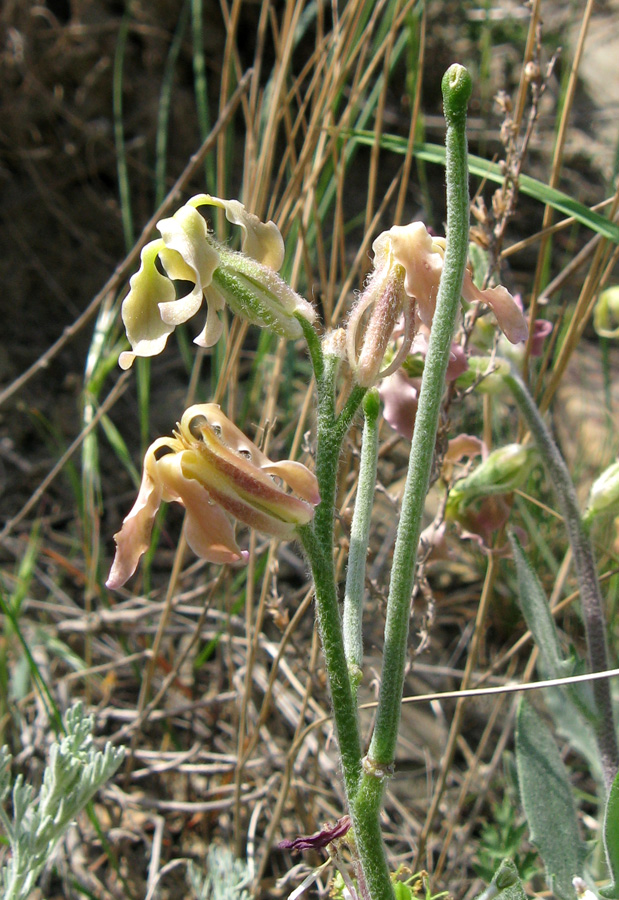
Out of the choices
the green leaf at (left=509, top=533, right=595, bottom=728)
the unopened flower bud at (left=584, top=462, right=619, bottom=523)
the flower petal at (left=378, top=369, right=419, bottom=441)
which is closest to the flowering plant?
the flower petal at (left=378, top=369, right=419, bottom=441)

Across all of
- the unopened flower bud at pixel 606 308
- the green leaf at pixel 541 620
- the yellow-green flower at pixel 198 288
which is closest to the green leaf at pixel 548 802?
the green leaf at pixel 541 620

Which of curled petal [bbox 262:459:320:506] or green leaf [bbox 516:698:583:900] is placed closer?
curled petal [bbox 262:459:320:506]

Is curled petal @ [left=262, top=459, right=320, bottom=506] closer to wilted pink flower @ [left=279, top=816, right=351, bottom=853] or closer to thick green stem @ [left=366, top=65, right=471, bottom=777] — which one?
thick green stem @ [left=366, top=65, right=471, bottom=777]

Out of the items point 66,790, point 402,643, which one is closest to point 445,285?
point 402,643

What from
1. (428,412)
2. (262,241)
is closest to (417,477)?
(428,412)

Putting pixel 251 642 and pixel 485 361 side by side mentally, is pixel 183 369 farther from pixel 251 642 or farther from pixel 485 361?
pixel 485 361

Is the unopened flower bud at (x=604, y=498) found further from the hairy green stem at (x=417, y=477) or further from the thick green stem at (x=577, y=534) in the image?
the hairy green stem at (x=417, y=477)

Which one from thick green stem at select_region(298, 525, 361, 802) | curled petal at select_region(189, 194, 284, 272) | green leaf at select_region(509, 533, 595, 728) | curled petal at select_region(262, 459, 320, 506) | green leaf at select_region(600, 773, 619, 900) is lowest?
green leaf at select_region(600, 773, 619, 900)
